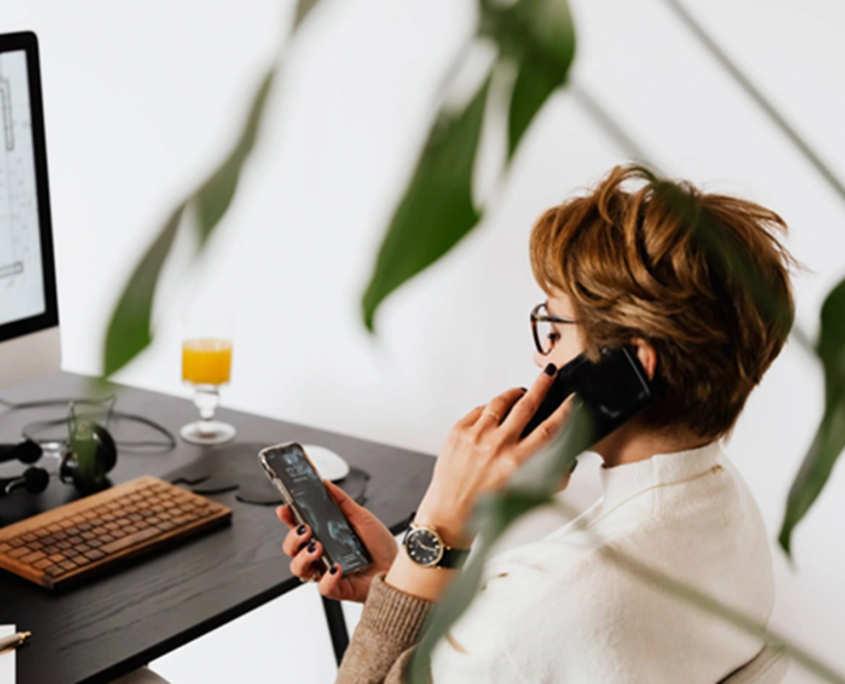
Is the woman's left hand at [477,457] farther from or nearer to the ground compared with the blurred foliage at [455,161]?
nearer to the ground

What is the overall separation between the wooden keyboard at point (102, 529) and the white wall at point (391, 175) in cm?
32

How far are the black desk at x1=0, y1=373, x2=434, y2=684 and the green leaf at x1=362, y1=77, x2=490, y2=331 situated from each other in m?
0.96

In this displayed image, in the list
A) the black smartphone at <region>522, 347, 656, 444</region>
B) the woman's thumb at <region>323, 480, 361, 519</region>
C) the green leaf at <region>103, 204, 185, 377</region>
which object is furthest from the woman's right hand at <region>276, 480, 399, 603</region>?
the green leaf at <region>103, 204, 185, 377</region>

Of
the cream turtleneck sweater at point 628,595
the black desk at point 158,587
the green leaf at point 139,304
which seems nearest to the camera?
the green leaf at point 139,304

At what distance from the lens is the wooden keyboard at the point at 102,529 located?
4.03 ft

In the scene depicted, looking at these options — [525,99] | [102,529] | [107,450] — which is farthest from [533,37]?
[107,450]

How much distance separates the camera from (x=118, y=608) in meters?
1.17

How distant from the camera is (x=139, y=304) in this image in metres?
0.16

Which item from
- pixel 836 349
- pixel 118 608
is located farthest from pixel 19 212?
pixel 836 349

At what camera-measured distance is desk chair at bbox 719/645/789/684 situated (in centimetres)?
95

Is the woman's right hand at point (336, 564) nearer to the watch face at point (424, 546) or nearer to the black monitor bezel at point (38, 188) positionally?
the watch face at point (424, 546)

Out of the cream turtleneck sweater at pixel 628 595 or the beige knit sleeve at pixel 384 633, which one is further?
the beige knit sleeve at pixel 384 633

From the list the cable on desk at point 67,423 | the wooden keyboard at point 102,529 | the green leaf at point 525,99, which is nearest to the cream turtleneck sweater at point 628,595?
the wooden keyboard at point 102,529

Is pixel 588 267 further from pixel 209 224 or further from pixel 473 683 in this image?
pixel 209 224
